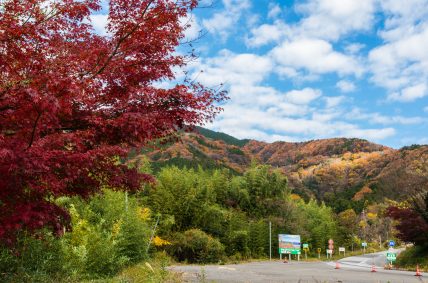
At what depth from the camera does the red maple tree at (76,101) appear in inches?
184

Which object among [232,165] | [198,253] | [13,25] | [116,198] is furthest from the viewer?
[232,165]

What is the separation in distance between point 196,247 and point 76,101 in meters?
31.3

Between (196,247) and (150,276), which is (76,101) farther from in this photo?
(196,247)

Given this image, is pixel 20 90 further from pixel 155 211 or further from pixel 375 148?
pixel 375 148

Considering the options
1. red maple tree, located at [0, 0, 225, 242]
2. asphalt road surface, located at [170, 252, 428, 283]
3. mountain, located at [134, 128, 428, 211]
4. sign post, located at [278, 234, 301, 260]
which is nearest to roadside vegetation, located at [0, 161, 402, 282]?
asphalt road surface, located at [170, 252, 428, 283]

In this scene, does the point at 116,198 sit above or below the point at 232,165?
below

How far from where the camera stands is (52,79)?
4.85m

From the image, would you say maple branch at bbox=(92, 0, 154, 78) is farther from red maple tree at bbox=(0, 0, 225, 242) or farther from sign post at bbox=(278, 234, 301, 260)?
sign post at bbox=(278, 234, 301, 260)

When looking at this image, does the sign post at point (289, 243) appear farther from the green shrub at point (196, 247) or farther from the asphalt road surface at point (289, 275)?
the asphalt road surface at point (289, 275)

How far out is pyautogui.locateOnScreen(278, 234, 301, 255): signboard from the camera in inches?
1688

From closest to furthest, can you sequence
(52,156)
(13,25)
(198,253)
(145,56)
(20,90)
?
(52,156), (20,90), (13,25), (145,56), (198,253)

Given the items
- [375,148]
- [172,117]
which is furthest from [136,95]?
[375,148]

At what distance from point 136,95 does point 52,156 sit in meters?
1.71

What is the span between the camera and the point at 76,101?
5582 mm
